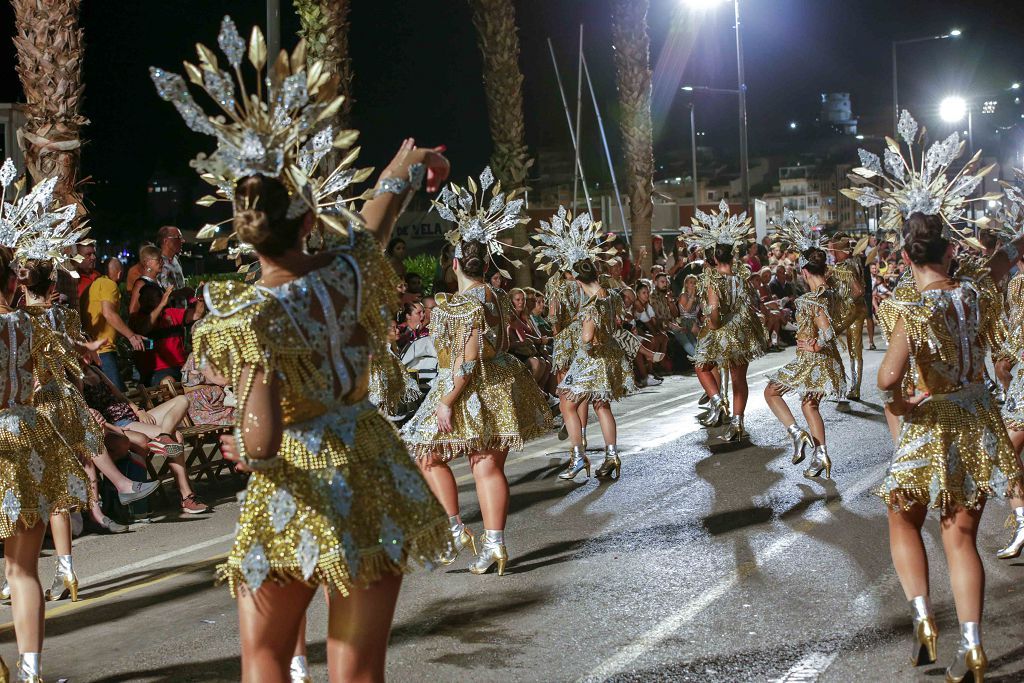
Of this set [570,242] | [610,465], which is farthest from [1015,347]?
[570,242]

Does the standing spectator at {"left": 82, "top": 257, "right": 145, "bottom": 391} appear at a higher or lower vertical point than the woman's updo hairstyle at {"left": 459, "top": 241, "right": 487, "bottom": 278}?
lower

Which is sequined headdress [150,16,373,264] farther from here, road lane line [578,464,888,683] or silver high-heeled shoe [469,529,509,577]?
silver high-heeled shoe [469,529,509,577]

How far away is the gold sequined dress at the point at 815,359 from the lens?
34.6 feet

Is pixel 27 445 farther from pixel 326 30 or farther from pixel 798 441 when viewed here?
pixel 326 30

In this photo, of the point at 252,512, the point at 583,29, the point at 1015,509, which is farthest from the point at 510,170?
the point at 252,512

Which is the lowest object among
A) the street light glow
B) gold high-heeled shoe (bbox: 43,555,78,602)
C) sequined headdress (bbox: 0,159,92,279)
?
gold high-heeled shoe (bbox: 43,555,78,602)

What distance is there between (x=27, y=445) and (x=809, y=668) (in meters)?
3.72

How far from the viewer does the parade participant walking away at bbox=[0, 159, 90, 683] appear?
515 cm

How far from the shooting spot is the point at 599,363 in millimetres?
10727

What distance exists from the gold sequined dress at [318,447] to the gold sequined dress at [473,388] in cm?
347

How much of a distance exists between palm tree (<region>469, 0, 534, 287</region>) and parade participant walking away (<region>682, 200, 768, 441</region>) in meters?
5.78

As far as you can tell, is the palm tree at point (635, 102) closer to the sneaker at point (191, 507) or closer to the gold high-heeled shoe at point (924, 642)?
the sneaker at point (191, 507)

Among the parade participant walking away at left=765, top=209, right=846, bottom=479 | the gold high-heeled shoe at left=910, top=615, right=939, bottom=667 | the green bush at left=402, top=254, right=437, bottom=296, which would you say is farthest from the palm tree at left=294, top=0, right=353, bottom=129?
the gold high-heeled shoe at left=910, top=615, right=939, bottom=667

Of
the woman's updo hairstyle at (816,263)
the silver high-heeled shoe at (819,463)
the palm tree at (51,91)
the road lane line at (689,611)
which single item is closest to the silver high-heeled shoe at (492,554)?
the road lane line at (689,611)
